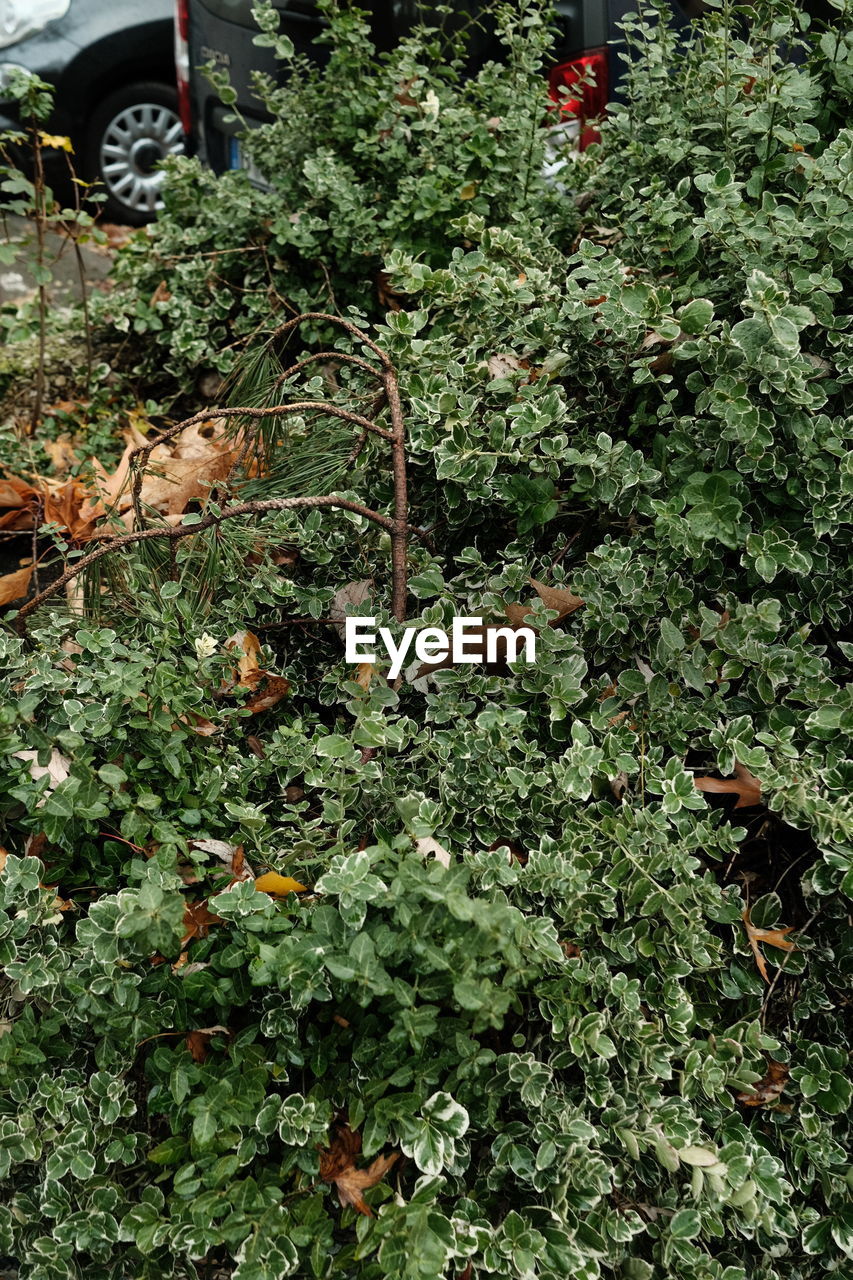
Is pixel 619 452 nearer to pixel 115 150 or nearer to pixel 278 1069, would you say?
pixel 278 1069

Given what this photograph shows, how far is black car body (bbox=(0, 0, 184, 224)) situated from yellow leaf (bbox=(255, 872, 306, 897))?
5.25 metres

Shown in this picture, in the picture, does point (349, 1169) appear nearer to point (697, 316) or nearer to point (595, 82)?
point (697, 316)

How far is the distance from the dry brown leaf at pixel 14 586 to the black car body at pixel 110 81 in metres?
4.07

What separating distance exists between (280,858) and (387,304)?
202cm

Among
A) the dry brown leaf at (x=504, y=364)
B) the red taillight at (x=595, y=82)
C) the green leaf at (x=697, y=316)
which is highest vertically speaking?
the red taillight at (x=595, y=82)

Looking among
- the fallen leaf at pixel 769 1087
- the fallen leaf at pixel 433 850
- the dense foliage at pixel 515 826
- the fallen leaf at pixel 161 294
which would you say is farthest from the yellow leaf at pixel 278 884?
the fallen leaf at pixel 161 294

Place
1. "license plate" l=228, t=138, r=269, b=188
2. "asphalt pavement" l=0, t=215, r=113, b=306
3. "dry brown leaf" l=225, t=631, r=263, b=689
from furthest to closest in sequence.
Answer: "asphalt pavement" l=0, t=215, r=113, b=306, "license plate" l=228, t=138, r=269, b=188, "dry brown leaf" l=225, t=631, r=263, b=689

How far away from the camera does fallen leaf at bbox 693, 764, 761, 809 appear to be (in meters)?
1.92

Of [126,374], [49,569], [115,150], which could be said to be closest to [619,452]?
[49,569]

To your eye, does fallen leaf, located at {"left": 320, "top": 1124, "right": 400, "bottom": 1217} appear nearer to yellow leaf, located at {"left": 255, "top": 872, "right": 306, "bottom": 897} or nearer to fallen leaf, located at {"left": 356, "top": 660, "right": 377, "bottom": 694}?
yellow leaf, located at {"left": 255, "top": 872, "right": 306, "bottom": 897}

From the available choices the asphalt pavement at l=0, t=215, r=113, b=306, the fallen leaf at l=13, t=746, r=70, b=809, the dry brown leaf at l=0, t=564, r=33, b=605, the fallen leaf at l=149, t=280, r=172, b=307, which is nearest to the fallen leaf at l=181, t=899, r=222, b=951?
the fallen leaf at l=13, t=746, r=70, b=809

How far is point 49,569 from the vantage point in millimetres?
2889

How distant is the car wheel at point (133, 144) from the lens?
608cm

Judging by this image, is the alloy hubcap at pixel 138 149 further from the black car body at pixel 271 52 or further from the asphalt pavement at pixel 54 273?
the black car body at pixel 271 52
